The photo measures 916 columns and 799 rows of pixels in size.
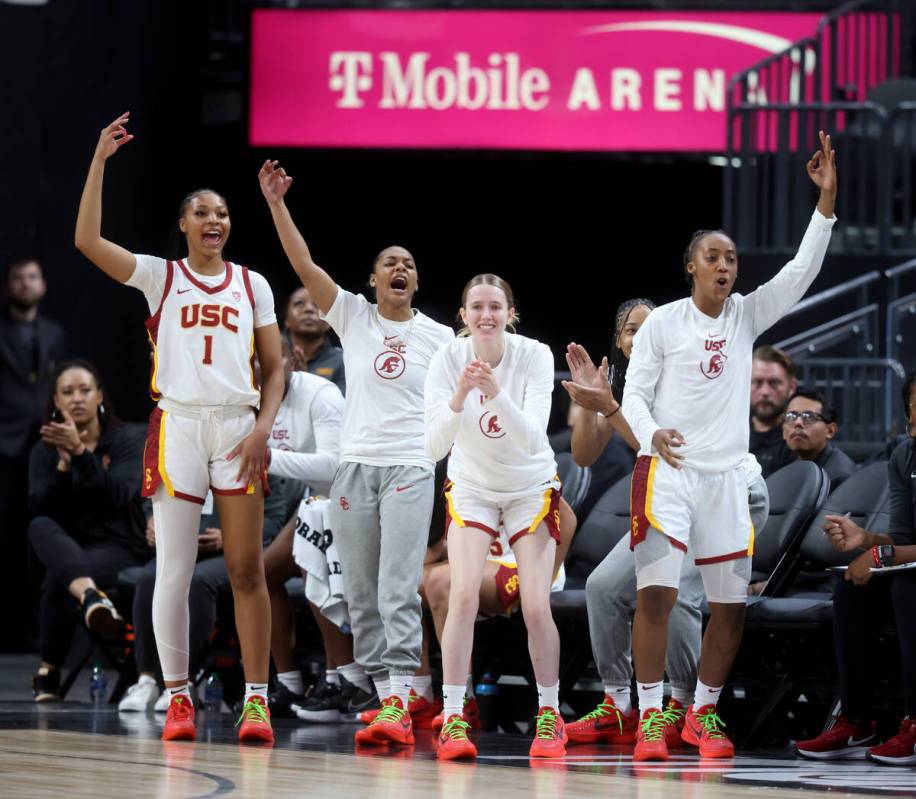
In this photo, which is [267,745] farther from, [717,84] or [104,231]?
[717,84]

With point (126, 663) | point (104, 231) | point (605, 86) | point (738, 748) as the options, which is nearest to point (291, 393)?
point (126, 663)

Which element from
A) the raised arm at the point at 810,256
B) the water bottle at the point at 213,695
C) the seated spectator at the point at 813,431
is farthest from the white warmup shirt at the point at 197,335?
the seated spectator at the point at 813,431

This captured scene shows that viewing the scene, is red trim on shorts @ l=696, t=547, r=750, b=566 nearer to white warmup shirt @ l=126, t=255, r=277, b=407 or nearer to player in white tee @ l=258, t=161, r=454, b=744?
player in white tee @ l=258, t=161, r=454, b=744

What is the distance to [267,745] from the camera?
5195 millimetres

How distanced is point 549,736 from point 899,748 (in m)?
1.08

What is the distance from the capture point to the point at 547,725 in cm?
505

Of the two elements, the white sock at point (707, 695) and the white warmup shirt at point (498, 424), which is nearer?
the white warmup shirt at point (498, 424)

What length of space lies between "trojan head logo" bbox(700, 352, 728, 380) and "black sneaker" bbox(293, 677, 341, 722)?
2083 mm

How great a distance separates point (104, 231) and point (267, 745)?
5126 mm

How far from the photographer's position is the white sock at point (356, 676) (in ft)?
20.9

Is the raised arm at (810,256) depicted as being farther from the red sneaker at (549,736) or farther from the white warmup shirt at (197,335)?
the white warmup shirt at (197,335)

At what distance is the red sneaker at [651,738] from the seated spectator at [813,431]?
5.31 ft

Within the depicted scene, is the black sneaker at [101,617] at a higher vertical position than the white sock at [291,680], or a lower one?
higher

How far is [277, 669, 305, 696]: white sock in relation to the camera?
6504 mm
